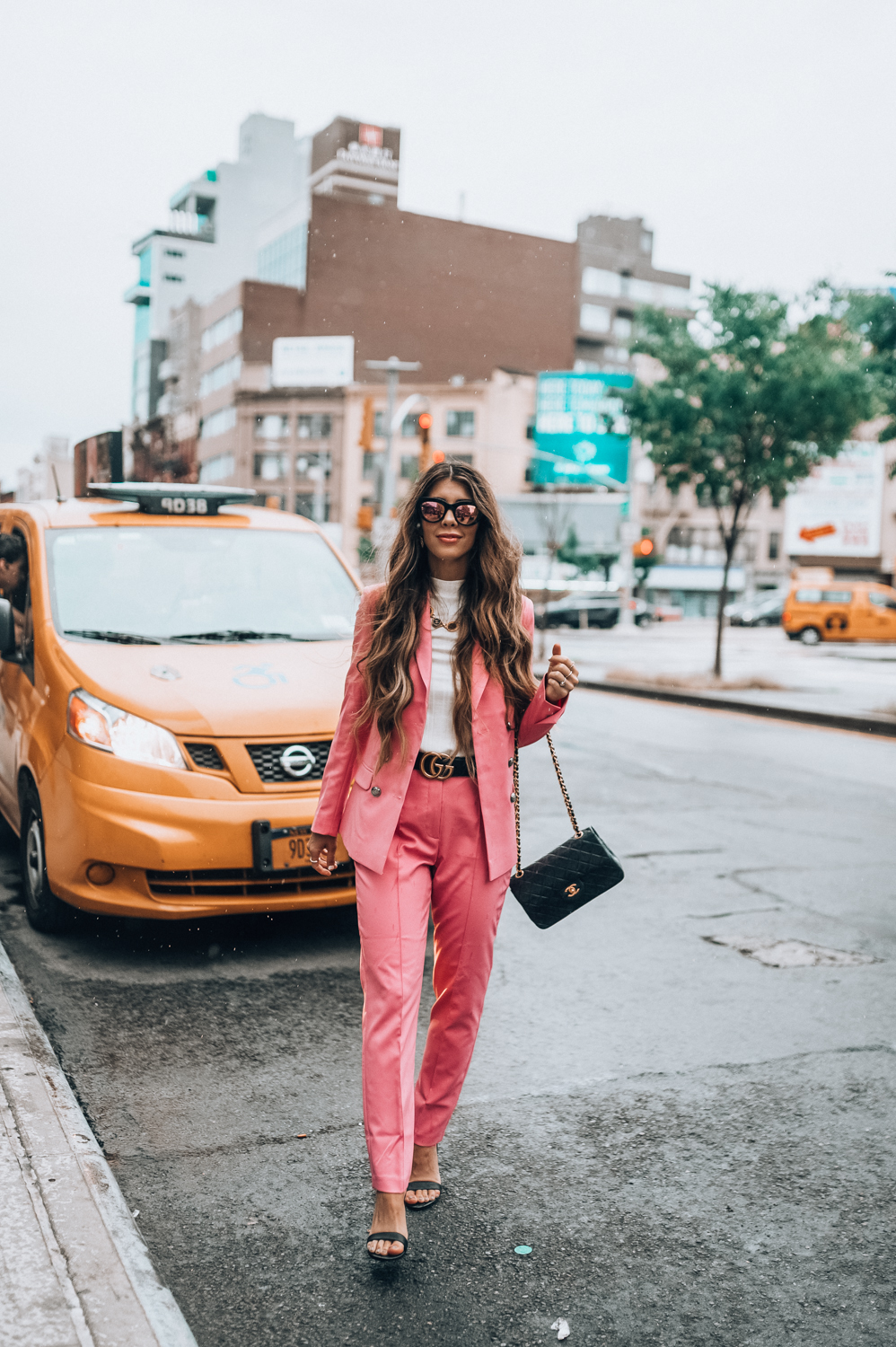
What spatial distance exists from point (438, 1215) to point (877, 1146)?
1.29 meters

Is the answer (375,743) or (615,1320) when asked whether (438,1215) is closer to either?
(615,1320)

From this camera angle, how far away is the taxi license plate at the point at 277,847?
4641mm

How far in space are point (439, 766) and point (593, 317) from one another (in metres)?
88.0

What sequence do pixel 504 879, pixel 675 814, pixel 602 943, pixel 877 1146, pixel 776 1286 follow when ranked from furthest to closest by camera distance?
pixel 675 814 → pixel 602 943 → pixel 877 1146 → pixel 504 879 → pixel 776 1286

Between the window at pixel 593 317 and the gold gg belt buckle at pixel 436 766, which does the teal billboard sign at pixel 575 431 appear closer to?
the window at pixel 593 317

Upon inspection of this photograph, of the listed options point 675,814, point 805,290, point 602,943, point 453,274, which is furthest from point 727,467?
point 453,274

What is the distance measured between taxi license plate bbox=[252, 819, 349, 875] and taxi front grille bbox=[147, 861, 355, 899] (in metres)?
0.05

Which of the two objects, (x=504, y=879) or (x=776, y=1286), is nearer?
(x=776, y=1286)

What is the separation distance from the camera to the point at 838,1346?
257 cm

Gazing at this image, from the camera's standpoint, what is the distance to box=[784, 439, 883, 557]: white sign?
6481cm

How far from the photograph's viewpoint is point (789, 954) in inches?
213

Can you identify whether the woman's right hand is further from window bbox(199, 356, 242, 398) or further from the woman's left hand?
window bbox(199, 356, 242, 398)

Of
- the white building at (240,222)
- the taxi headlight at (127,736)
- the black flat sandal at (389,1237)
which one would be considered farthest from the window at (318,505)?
the black flat sandal at (389,1237)

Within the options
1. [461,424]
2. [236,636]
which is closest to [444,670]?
[236,636]
